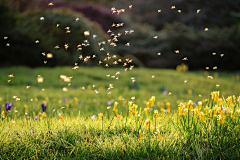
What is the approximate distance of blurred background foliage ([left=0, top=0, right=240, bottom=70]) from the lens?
9.02m

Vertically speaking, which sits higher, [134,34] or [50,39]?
[134,34]

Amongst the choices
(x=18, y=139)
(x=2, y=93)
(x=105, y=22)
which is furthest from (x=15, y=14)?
(x=18, y=139)

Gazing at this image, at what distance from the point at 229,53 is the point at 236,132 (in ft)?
37.6

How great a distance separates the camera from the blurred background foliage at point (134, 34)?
9.02 m

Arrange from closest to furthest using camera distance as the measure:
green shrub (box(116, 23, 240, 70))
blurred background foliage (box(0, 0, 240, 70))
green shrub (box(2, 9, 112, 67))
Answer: green shrub (box(2, 9, 112, 67)) → blurred background foliage (box(0, 0, 240, 70)) → green shrub (box(116, 23, 240, 70))

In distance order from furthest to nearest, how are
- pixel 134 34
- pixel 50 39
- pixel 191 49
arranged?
1. pixel 134 34
2. pixel 191 49
3. pixel 50 39

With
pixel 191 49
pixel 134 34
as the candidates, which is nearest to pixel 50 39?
pixel 134 34

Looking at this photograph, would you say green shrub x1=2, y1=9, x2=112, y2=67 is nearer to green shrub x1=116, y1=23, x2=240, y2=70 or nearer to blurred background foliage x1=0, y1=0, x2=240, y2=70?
blurred background foliage x1=0, y1=0, x2=240, y2=70

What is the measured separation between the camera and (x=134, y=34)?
1477 cm

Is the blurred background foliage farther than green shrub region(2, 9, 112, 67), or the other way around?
the blurred background foliage

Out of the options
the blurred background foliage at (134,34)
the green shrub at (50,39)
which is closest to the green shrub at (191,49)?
the blurred background foliage at (134,34)

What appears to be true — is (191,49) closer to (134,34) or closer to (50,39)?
(134,34)

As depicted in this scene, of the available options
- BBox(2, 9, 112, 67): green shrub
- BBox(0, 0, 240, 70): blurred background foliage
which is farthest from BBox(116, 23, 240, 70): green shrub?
BBox(2, 9, 112, 67): green shrub

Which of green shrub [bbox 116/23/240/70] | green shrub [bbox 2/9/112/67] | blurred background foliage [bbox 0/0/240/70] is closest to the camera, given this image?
green shrub [bbox 2/9/112/67]
